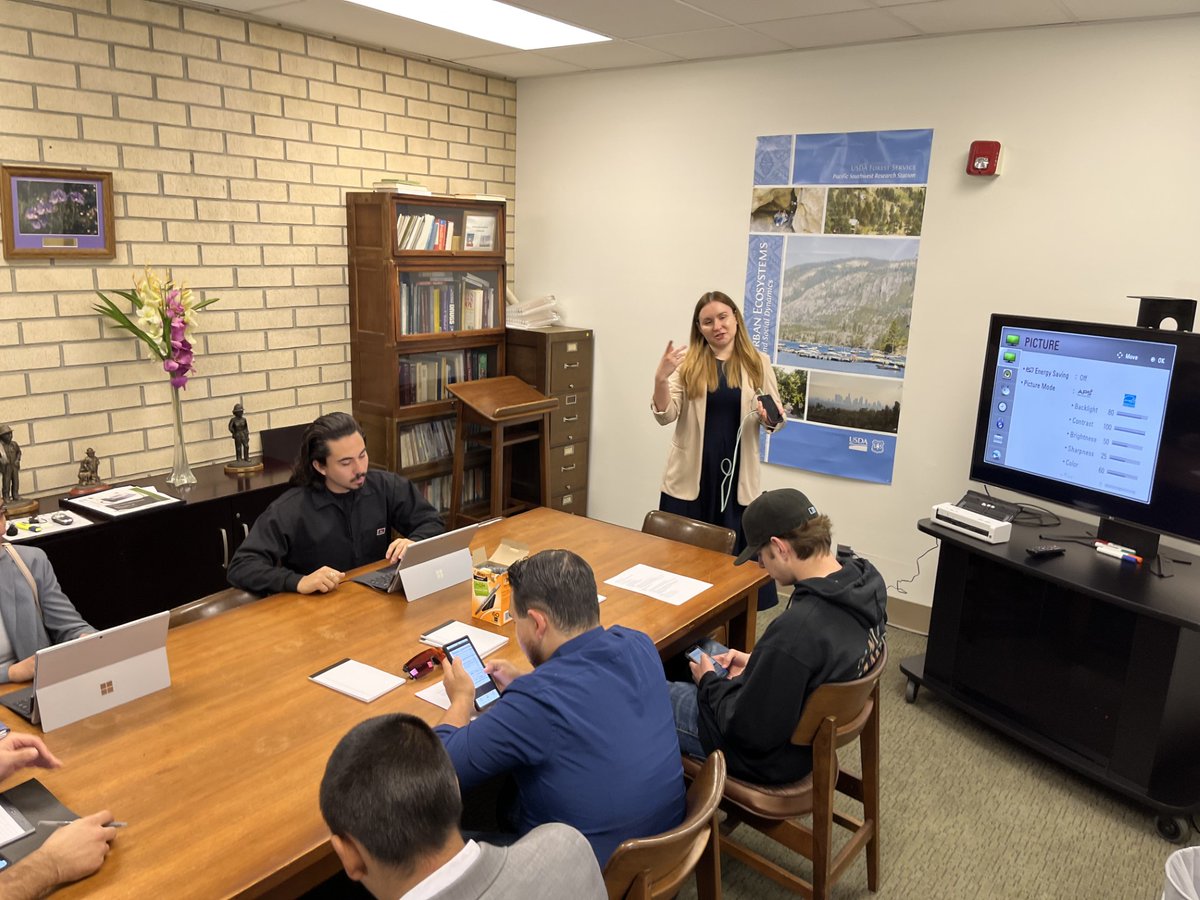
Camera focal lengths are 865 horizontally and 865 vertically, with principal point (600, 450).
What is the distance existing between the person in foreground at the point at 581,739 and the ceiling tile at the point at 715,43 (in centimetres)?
322

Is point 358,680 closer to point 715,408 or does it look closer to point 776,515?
point 776,515

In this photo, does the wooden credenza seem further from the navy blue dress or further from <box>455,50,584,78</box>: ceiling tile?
<box>455,50,584,78</box>: ceiling tile

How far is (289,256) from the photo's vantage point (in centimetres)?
449

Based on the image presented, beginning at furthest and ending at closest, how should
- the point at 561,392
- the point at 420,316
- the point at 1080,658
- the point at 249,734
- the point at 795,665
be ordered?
the point at 561,392, the point at 420,316, the point at 1080,658, the point at 795,665, the point at 249,734

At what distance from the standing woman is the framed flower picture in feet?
8.13

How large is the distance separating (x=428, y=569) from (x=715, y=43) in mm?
3091

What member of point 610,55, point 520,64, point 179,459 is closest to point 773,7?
point 610,55

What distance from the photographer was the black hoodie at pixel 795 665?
2.09 meters

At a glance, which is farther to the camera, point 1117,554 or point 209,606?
point 1117,554

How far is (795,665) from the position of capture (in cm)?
207

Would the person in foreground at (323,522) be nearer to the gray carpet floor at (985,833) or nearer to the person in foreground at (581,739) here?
the person in foreground at (581,739)

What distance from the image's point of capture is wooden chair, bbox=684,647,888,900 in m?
2.11

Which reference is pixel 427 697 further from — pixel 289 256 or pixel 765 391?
pixel 289 256

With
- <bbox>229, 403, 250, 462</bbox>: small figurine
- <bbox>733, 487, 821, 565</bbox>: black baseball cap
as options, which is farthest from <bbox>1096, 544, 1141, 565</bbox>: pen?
<bbox>229, 403, 250, 462</bbox>: small figurine
